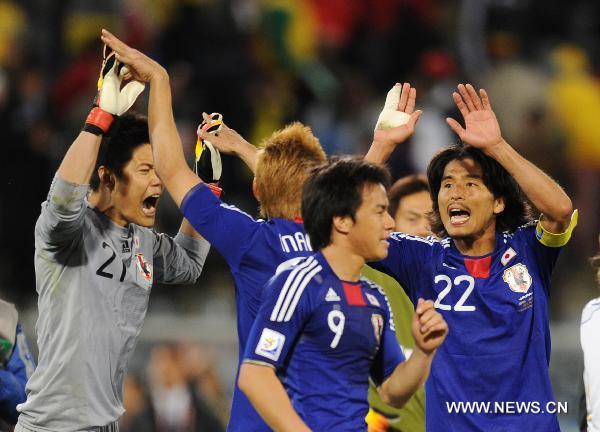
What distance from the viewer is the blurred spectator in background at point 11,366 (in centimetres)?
617

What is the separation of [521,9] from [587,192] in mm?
2785

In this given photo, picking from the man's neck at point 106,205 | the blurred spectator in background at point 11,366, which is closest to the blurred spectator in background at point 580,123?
the blurred spectator in background at point 11,366

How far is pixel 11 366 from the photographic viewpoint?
6320mm

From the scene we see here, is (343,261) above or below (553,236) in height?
below

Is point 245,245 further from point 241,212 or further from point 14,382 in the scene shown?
point 14,382

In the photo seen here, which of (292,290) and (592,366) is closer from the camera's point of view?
(292,290)

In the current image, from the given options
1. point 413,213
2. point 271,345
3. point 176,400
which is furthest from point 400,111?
point 176,400

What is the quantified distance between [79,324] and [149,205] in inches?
28.0

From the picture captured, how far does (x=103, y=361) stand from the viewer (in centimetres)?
554

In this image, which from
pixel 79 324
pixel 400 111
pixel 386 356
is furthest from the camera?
pixel 400 111

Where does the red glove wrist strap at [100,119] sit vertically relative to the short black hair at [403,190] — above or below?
below

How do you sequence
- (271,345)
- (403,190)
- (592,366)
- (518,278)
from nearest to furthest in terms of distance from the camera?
(271,345)
(518,278)
(592,366)
(403,190)

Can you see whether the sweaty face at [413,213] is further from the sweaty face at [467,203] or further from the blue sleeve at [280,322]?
the blue sleeve at [280,322]

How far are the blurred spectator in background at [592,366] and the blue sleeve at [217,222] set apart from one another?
6.18 ft
